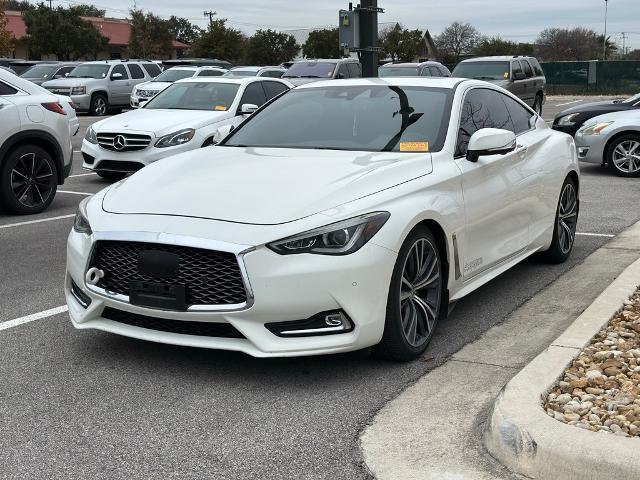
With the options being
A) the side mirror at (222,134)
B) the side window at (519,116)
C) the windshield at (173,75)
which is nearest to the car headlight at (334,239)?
the side mirror at (222,134)

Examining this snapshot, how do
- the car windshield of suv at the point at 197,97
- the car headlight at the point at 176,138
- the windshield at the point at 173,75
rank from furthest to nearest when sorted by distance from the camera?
the windshield at the point at 173,75
the car windshield of suv at the point at 197,97
the car headlight at the point at 176,138

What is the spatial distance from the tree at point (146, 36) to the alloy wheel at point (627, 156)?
64.9m

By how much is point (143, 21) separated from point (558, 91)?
1536 inches

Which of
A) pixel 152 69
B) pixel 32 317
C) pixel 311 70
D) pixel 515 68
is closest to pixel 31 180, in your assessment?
pixel 32 317

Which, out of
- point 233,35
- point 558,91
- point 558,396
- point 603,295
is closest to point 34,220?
point 603,295

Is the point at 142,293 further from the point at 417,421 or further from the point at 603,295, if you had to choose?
the point at 603,295

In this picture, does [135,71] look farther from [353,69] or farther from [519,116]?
[519,116]

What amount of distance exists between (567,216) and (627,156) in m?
6.56

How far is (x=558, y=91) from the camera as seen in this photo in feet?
158

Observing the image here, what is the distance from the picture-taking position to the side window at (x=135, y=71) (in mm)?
29828

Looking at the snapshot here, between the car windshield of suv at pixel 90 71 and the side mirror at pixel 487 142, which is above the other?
the car windshield of suv at pixel 90 71

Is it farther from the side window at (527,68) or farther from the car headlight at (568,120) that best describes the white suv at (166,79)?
the car headlight at (568,120)

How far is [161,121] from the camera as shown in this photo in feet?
40.9

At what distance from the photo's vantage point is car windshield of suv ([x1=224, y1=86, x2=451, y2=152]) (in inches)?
224
